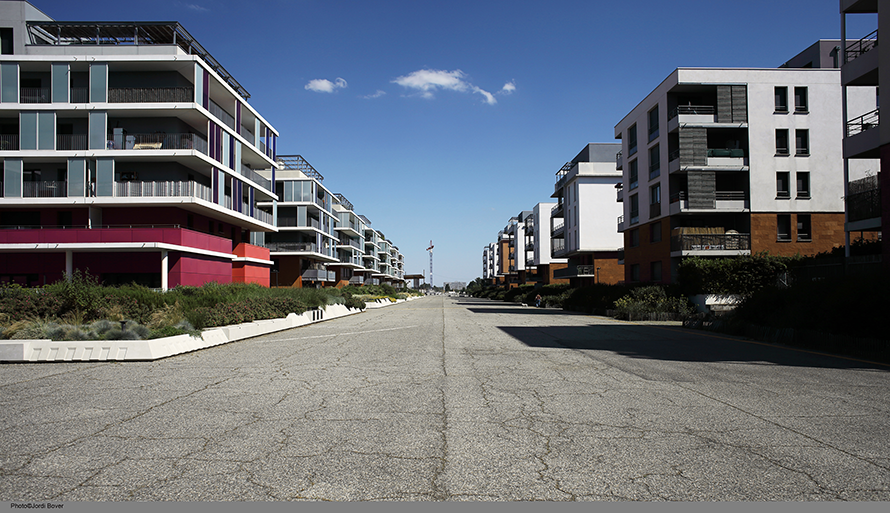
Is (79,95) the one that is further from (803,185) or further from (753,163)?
(803,185)

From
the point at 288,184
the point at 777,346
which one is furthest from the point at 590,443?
the point at 288,184

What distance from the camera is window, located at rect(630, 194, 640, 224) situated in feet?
128

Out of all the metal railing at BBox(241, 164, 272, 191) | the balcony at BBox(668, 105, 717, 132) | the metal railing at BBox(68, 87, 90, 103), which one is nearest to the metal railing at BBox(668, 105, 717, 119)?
the balcony at BBox(668, 105, 717, 132)

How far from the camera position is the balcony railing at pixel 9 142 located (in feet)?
102

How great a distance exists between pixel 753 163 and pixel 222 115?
35826 millimetres

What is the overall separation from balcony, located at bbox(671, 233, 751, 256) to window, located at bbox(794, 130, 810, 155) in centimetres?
654

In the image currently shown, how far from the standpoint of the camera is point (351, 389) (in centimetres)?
763

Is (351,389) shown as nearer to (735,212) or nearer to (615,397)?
(615,397)

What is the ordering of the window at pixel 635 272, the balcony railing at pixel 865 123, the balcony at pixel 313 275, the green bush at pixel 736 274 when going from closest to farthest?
the balcony railing at pixel 865 123, the green bush at pixel 736 274, the window at pixel 635 272, the balcony at pixel 313 275

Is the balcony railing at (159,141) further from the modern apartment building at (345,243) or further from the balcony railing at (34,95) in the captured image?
the modern apartment building at (345,243)

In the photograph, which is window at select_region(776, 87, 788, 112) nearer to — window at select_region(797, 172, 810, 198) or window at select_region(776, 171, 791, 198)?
window at select_region(776, 171, 791, 198)

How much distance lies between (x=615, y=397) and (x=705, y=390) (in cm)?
153

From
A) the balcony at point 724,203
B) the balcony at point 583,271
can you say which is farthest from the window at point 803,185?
the balcony at point 583,271

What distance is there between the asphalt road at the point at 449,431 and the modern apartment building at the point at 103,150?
2291 cm
